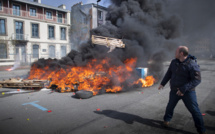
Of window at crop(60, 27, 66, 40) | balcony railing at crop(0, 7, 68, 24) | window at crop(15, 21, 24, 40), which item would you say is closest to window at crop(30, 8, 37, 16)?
balcony railing at crop(0, 7, 68, 24)

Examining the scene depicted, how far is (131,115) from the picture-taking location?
431 cm

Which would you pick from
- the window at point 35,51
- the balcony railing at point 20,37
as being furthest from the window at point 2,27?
the window at point 35,51

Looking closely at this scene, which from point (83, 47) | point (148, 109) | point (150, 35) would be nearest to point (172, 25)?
point (150, 35)

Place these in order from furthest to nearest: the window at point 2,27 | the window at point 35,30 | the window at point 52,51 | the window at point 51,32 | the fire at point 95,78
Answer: the window at point 51,32, the window at point 52,51, the window at point 35,30, the window at point 2,27, the fire at point 95,78

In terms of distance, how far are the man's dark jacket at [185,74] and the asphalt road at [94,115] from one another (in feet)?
3.68

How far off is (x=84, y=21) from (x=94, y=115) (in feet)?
98.3

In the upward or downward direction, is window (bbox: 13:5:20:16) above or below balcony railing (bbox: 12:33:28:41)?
above

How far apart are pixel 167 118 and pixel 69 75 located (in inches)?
212

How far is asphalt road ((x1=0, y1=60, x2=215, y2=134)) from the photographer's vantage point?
3.49 meters

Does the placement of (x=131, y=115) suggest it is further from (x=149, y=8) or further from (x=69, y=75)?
(x=149, y=8)

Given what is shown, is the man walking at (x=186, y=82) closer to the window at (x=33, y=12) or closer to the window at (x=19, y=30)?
the window at (x=19, y=30)

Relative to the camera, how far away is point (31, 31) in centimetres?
2419

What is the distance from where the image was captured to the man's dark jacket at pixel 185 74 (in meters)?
3.07

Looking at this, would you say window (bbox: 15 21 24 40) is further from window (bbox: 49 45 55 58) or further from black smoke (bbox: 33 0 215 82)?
black smoke (bbox: 33 0 215 82)
